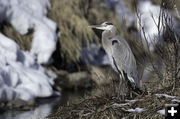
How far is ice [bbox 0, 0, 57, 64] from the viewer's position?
9.67m

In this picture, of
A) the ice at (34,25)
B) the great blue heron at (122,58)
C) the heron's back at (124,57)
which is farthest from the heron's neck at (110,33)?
the ice at (34,25)

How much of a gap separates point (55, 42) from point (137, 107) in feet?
18.7

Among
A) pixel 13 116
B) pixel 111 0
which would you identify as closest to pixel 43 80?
pixel 13 116

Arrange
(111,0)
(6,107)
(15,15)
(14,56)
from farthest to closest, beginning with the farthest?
(111,0), (15,15), (14,56), (6,107)

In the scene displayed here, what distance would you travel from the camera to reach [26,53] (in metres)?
9.45

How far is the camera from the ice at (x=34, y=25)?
31.7 feet

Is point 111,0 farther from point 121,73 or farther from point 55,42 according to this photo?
point 121,73

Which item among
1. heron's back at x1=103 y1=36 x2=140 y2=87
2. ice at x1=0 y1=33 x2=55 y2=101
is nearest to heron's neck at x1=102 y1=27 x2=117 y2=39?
heron's back at x1=103 y1=36 x2=140 y2=87

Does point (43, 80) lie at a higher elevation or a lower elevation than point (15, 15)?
lower

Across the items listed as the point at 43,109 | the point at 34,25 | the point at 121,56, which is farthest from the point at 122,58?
the point at 34,25

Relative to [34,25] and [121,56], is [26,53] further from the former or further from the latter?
[121,56]

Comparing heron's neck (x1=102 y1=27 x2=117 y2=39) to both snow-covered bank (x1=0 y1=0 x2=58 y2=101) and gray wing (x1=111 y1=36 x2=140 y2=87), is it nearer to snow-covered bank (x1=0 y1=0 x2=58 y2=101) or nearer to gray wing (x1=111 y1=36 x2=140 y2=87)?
gray wing (x1=111 y1=36 x2=140 y2=87)

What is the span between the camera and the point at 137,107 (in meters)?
4.54

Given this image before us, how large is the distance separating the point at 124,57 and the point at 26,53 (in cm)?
443
